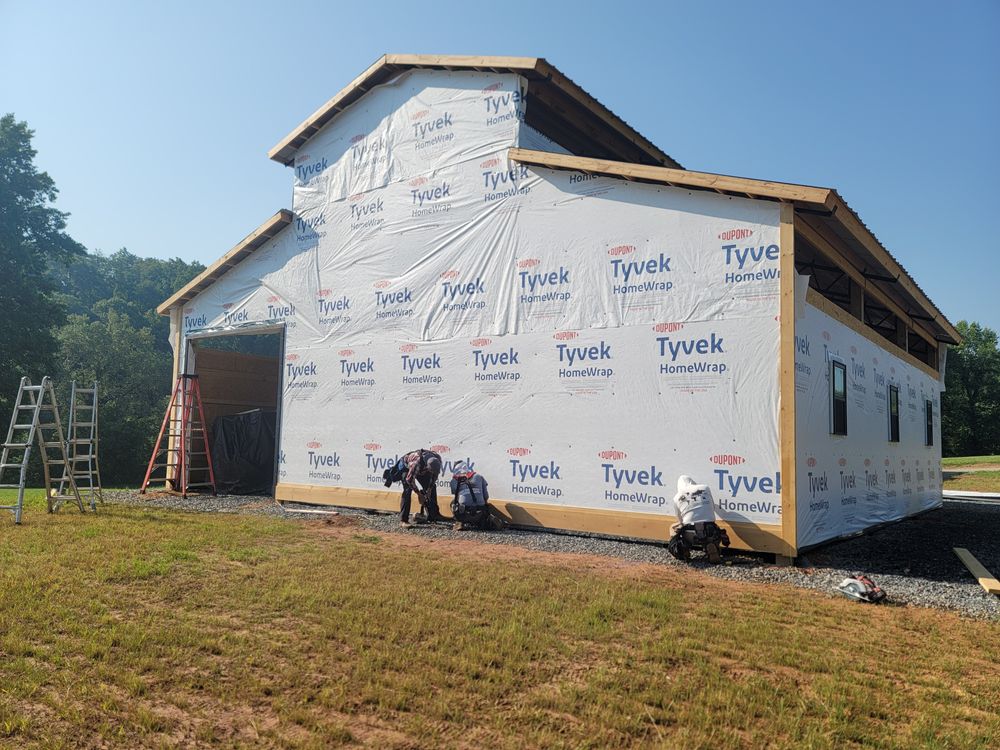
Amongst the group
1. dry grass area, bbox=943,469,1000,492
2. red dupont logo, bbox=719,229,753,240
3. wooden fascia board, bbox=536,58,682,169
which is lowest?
dry grass area, bbox=943,469,1000,492

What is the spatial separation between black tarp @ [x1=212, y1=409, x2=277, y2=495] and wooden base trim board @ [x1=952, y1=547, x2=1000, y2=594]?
14799 mm

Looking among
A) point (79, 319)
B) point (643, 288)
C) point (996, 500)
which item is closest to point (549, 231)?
point (643, 288)

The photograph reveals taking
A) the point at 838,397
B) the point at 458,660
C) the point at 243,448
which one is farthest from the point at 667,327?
the point at 243,448

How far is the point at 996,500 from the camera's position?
21188 millimetres

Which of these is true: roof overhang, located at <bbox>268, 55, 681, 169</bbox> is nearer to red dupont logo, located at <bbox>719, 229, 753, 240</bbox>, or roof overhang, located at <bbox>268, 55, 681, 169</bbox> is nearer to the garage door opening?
red dupont logo, located at <bbox>719, 229, 753, 240</bbox>

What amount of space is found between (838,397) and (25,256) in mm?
35230

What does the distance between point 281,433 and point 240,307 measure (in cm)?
334

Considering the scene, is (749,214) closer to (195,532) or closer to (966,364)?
(195,532)

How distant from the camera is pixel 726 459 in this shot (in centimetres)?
880

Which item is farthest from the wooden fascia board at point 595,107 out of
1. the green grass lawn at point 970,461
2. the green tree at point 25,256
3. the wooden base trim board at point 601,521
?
→ the green grass lawn at point 970,461

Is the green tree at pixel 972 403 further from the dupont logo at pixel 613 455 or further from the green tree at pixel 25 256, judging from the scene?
the green tree at pixel 25 256

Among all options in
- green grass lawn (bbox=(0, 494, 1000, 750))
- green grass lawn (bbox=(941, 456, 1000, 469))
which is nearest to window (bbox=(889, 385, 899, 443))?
green grass lawn (bbox=(0, 494, 1000, 750))

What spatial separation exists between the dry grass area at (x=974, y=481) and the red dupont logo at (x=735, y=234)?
2278 centimetres

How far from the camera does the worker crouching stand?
8.33 m
